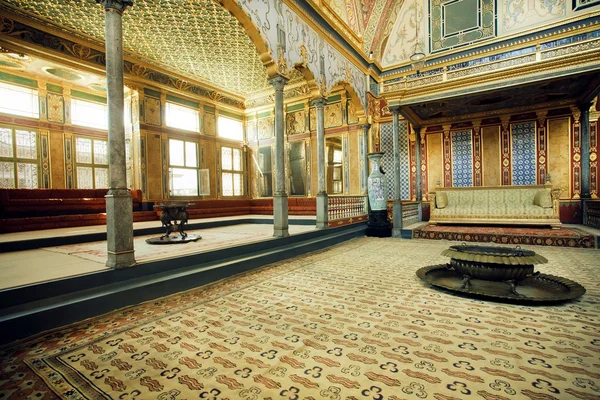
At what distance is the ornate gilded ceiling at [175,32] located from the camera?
579cm

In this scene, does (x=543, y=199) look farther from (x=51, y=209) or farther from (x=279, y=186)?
(x=51, y=209)

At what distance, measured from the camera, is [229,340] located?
2.17m

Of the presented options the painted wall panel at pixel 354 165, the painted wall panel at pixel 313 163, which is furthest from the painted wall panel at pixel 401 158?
the painted wall panel at pixel 313 163

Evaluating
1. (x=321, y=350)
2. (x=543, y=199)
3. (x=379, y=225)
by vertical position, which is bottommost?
(x=321, y=350)

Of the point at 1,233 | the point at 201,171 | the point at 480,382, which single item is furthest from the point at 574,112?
the point at 1,233

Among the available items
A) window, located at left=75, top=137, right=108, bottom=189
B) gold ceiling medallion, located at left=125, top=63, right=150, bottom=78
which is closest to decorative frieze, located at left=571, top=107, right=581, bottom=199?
gold ceiling medallion, located at left=125, top=63, right=150, bottom=78

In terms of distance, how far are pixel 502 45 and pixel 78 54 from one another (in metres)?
11.3

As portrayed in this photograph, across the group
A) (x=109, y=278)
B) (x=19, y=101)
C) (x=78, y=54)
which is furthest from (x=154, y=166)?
(x=109, y=278)

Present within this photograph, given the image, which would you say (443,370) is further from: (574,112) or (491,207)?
(574,112)

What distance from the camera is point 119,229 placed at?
3105 millimetres

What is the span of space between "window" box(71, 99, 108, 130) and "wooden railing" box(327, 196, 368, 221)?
7547mm

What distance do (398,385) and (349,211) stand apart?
21.4ft

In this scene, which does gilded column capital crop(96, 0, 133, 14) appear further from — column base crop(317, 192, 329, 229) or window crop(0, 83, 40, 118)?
window crop(0, 83, 40, 118)

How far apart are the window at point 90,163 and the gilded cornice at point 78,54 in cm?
228
